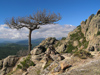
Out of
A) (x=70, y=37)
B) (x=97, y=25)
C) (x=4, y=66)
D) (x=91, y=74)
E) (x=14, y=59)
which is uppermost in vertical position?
(x=97, y=25)

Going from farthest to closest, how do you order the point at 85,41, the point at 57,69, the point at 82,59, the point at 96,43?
the point at 85,41 → the point at 96,43 → the point at 82,59 → the point at 57,69

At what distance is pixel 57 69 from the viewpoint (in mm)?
8359

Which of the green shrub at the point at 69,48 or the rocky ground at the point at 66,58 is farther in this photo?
the green shrub at the point at 69,48

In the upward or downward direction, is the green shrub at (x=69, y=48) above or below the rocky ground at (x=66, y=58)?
below

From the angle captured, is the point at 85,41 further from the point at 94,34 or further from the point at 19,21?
the point at 19,21

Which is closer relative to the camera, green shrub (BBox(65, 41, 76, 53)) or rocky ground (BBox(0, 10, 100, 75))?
rocky ground (BBox(0, 10, 100, 75))

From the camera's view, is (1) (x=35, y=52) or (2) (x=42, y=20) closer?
(2) (x=42, y=20)

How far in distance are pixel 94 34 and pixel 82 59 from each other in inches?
2165

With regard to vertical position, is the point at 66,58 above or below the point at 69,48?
above

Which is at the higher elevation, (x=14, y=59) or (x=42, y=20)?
(x=42, y=20)

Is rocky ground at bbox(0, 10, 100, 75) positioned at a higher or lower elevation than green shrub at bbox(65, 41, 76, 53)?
higher

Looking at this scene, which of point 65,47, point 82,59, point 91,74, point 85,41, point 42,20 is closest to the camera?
point 91,74

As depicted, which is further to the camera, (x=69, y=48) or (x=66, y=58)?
(x=69, y=48)

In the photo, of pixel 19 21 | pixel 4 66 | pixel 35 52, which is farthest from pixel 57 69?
pixel 4 66
